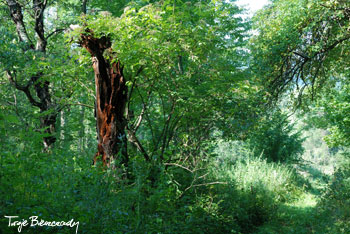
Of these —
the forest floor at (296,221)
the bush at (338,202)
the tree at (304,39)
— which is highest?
the tree at (304,39)

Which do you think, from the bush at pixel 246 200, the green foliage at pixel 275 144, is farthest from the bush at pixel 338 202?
the green foliage at pixel 275 144

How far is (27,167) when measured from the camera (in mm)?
2896

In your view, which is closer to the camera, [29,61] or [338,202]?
[338,202]

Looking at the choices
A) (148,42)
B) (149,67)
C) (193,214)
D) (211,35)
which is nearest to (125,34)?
(148,42)

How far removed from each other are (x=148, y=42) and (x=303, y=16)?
478cm

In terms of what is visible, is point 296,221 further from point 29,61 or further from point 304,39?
point 29,61

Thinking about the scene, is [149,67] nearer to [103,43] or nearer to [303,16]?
[103,43]

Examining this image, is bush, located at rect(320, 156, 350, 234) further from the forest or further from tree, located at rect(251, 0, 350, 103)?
tree, located at rect(251, 0, 350, 103)

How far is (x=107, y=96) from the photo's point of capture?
17.5 feet

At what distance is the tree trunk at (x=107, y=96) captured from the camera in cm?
519

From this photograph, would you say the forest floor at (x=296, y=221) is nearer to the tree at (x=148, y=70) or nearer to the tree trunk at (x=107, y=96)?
the tree at (x=148, y=70)

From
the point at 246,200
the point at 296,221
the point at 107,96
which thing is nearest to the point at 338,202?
the point at 296,221

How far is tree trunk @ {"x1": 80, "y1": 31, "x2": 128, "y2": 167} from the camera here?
5188mm

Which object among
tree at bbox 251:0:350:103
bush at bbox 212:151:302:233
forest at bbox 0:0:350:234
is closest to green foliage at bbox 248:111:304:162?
forest at bbox 0:0:350:234
